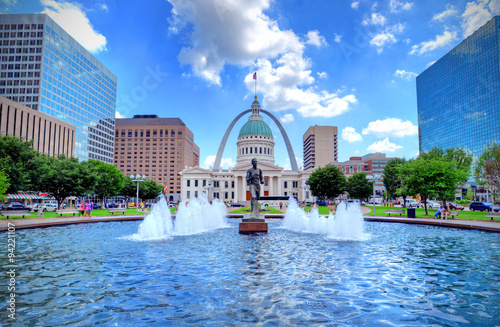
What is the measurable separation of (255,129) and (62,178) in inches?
3760

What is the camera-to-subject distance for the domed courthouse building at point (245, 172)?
117 metres

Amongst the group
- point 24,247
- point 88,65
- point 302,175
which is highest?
point 88,65

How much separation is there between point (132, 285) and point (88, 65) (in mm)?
123266

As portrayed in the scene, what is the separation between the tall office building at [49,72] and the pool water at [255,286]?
9296cm

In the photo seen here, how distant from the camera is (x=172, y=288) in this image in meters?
8.12

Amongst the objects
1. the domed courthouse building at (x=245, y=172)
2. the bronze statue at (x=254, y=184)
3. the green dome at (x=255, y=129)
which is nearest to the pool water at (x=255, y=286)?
the bronze statue at (x=254, y=184)

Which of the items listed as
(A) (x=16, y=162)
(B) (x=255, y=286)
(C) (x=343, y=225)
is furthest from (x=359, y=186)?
(B) (x=255, y=286)

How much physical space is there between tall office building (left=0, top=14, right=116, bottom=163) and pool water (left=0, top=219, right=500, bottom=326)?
93.0 meters

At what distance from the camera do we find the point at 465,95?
121125 millimetres

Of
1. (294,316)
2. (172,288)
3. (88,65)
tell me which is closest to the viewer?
(294,316)

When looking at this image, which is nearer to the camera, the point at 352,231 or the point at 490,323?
the point at 490,323

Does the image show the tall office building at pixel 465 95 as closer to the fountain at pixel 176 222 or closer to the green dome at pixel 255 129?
the green dome at pixel 255 129

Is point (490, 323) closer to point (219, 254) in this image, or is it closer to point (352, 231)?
point (219, 254)

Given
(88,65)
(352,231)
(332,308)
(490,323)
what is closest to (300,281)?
(332,308)
